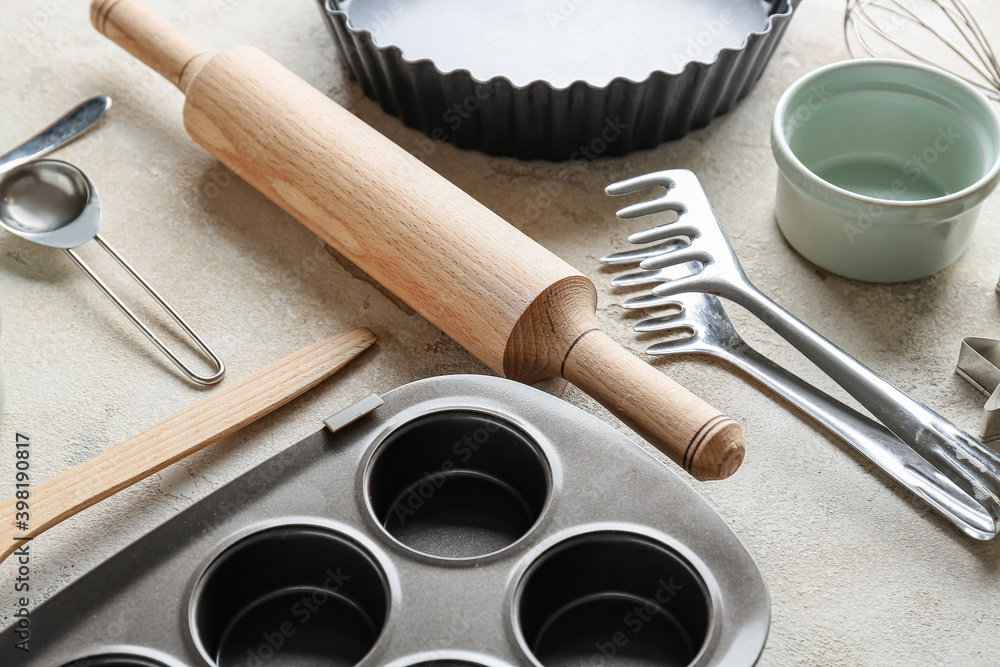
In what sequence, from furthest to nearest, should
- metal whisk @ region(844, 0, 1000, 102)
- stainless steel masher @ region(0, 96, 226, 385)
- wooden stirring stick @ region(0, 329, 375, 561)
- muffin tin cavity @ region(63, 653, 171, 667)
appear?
1. metal whisk @ region(844, 0, 1000, 102)
2. stainless steel masher @ region(0, 96, 226, 385)
3. wooden stirring stick @ region(0, 329, 375, 561)
4. muffin tin cavity @ region(63, 653, 171, 667)

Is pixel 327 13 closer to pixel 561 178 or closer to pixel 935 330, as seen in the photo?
pixel 561 178

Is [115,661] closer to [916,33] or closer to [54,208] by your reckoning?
[54,208]

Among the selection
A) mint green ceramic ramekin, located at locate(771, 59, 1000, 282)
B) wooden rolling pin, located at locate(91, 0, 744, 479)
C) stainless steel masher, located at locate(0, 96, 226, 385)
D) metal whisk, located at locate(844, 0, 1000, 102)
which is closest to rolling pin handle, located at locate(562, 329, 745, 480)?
wooden rolling pin, located at locate(91, 0, 744, 479)

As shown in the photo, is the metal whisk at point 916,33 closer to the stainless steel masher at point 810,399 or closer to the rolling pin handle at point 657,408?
the stainless steel masher at point 810,399

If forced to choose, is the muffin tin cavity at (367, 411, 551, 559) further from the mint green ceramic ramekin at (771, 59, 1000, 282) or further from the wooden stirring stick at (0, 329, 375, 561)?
the mint green ceramic ramekin at (771, 59, 1000, 282)

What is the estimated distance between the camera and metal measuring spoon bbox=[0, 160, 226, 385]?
767 millimetres

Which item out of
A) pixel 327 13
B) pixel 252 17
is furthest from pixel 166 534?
pixel 252 17

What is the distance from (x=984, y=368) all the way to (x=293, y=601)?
50 cm

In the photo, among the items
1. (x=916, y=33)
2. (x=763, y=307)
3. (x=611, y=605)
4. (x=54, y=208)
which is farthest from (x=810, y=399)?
(x=54, y=208)

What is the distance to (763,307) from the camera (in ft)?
2.18

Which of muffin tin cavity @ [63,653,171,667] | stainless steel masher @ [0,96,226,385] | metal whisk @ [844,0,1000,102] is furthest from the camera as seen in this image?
metal whisk @ [844,0,1000,102]

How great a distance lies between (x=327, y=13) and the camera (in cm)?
82

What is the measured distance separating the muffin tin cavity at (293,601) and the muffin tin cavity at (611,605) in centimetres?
9

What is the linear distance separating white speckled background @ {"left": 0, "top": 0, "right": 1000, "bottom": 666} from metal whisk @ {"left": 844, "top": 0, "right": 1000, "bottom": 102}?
1.1 inches
